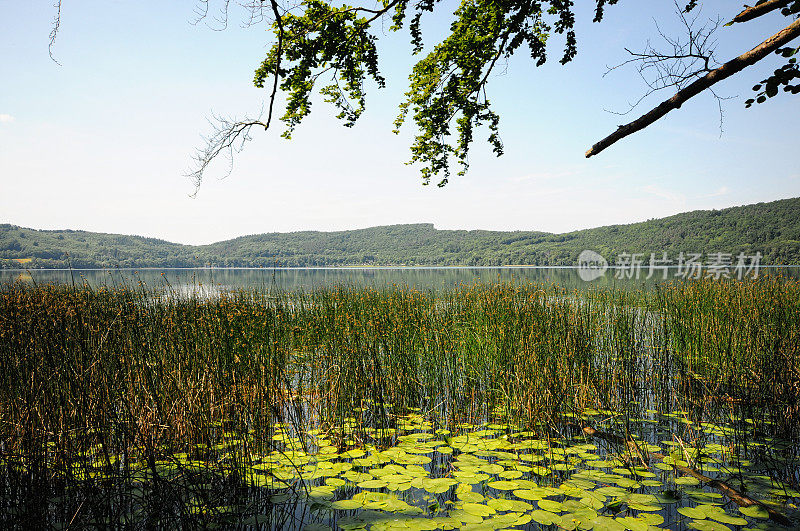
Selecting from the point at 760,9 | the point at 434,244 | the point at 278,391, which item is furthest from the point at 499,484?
the point at 434,244

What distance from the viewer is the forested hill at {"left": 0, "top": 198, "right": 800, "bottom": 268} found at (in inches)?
2469

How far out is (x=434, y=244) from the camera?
362ft

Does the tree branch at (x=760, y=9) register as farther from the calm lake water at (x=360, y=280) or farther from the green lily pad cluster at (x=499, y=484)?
the calm lake water at (x=360, y=280)

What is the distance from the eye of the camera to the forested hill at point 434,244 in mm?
62719

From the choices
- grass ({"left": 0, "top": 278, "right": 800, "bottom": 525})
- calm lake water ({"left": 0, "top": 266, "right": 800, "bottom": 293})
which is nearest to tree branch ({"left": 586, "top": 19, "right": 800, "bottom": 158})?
grass ({"left": 0, "top": 278, "right": 800, "bottom": 525})

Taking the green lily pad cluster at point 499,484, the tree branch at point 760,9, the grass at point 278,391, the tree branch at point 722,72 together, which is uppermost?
the tree branch at point 760,9

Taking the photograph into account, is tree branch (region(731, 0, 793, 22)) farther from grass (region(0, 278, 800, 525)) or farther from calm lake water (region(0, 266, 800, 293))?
calm lake water (region(0, 266, 800, 293))

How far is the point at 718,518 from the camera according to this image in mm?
2082

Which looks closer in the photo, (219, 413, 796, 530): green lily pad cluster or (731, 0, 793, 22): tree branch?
(219, 413, 796, 530): green lily pad cluster

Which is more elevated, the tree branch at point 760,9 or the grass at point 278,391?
the tree branch at point 760,9

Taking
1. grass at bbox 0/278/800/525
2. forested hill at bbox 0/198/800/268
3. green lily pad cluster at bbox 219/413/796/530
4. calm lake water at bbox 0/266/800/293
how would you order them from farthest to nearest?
forested hill at bbox 0/198/800/268 < calm lake water at bbox 0/266/800/293 < grass at bbox 0/278/800/525 < green lily pad cluster at bbox 219/413/796/530

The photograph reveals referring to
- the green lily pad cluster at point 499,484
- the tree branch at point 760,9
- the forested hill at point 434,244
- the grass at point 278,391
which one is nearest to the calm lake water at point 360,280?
the grass at point 278,391

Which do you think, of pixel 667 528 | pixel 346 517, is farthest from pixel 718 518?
pixel 346 517

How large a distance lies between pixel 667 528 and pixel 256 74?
6.27 metres
